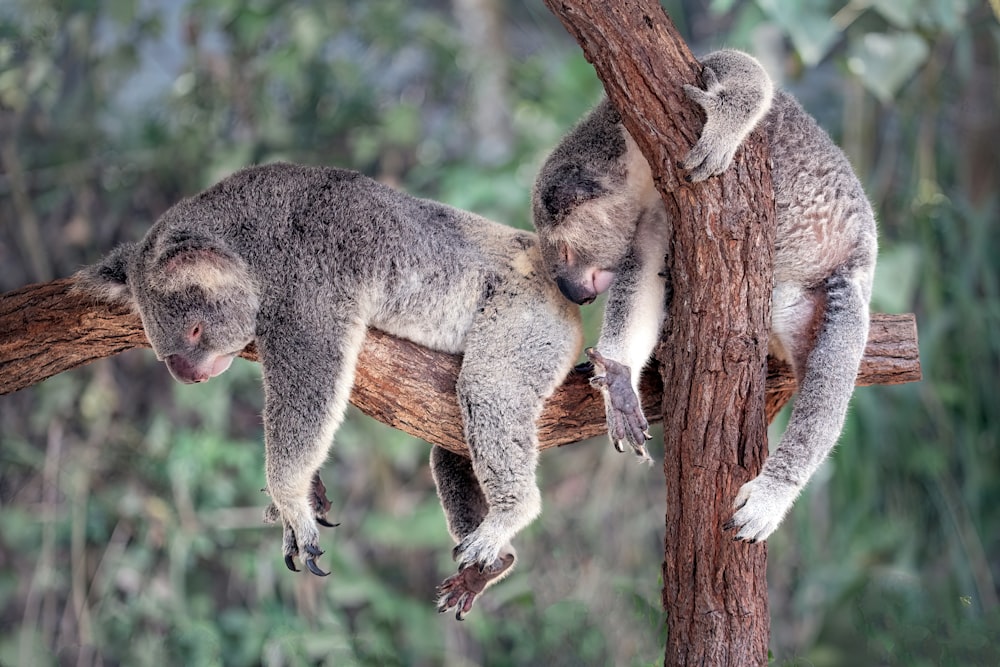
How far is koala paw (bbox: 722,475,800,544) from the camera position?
2.32m

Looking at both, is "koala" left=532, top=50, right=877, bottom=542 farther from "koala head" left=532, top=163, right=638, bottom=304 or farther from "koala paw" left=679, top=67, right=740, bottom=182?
"koala paw" left=679, top=67, right=740, bottom=182

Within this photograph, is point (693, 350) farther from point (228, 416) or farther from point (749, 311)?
point (228, 416)

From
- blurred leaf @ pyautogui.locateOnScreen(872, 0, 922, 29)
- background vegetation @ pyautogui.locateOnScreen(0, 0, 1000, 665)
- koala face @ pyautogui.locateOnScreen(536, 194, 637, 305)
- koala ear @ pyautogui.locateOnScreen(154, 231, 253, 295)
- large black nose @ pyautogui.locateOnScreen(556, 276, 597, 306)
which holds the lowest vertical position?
background vegetation @ pyautogui.locateOnScreen(0, 0, 1000, 665)

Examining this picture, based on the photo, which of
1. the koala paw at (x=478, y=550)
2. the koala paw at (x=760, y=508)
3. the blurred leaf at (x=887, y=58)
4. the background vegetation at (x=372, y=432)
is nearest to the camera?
the koala paw at (x=760, y=508)

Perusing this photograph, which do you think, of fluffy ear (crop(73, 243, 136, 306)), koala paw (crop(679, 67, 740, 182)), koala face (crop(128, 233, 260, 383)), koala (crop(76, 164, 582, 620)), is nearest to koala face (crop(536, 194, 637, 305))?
koala (crop(76, 164, 582, 620))

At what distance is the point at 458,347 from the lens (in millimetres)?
2844

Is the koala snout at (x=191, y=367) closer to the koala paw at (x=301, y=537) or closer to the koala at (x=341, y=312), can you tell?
the koala at (x=341, y=312)

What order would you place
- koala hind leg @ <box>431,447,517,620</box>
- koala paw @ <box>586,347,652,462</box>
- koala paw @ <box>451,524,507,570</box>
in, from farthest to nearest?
koala hind leg @ <box>431,447,517,620</box> < koala paw @ <box>451,524,507,570</box> < koala paw @ <box>586,347,652,462</box>

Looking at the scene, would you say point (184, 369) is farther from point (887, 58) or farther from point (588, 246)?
point (887, 58)

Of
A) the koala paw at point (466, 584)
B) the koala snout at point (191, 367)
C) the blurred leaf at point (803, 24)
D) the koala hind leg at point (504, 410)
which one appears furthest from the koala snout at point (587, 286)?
the blurred leaf at point (803, 24)

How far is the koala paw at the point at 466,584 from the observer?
101 inches

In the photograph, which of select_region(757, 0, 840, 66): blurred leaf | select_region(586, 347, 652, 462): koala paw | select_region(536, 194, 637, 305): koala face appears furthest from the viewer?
select_region(757, 0, 840, 66): blurred leaf

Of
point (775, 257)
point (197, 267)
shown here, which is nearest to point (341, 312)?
point (197, 267)

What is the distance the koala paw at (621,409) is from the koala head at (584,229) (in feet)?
0.88
